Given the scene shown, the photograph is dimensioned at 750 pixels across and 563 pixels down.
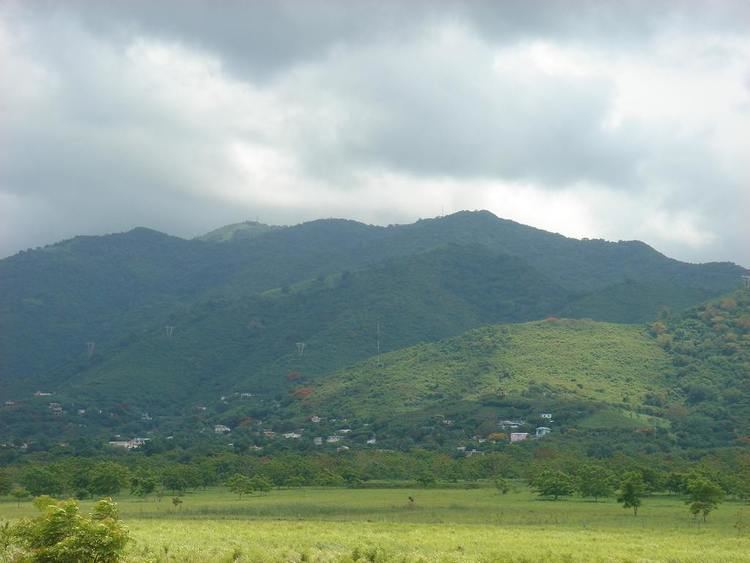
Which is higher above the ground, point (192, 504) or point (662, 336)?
A: point (662, 336)

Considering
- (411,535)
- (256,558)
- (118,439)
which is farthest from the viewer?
(118,439)

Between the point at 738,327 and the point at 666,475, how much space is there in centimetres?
11897

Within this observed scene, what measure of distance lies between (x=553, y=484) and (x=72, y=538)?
2408 inches

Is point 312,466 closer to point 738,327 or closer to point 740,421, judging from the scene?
point 740,421

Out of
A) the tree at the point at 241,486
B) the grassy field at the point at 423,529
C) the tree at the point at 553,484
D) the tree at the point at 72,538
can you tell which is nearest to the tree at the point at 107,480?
the grassy field at the point at 423,529

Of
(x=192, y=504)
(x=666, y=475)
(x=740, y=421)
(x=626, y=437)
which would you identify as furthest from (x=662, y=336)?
(x=192, y=504)

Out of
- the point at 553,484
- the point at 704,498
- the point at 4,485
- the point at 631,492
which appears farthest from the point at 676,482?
the point at 4,485

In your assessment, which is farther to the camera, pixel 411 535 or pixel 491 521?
pixel 491 521

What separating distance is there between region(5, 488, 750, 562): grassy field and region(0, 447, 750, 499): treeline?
8.06 ft

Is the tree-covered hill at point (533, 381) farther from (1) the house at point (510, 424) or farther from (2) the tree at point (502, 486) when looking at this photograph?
(2) the tree at point (502, 486)

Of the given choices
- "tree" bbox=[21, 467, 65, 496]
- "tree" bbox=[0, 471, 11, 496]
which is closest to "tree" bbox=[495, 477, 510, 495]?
"tree" bbox=[21, 467, 65, 496]

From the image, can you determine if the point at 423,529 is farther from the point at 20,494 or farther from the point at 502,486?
the point at 20,494

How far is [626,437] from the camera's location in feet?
454

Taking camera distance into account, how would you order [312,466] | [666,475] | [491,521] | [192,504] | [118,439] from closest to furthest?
[491,521]
[192,504]
[666,475]
[312,466]
[118,439]
